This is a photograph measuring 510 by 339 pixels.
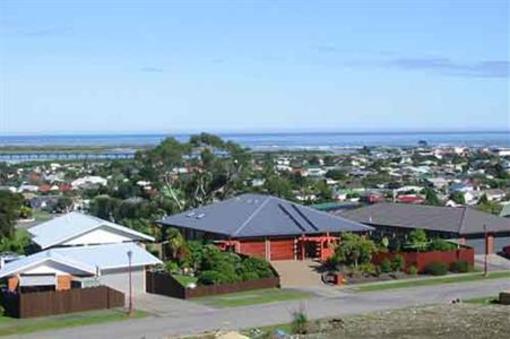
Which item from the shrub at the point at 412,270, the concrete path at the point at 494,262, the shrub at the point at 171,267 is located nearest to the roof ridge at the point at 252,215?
the shrub at the point at 171,267

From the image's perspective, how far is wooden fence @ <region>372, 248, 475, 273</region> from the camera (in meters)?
45.2

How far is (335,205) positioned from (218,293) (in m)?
31.4

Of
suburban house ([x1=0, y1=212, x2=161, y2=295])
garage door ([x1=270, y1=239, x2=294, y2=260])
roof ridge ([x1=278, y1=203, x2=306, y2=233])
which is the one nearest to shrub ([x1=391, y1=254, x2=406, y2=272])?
roof ridge ([x1=278, y1=203, x2=306, y2=233])

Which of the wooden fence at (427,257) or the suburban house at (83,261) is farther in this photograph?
the wooden fence at (427,257)

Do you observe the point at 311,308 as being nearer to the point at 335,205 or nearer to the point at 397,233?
the point at 397,233

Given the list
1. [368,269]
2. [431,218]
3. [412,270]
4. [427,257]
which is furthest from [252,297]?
[431,218]

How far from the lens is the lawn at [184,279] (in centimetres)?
4018

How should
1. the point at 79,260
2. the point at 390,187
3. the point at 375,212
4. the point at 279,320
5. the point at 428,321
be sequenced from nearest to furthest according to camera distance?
1. the point at 428,321
2. the point at 279,320
3. the point at 79,260
4. the point at 375,212
5. the point at 390,187

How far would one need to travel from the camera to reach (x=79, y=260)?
→ 39031mm

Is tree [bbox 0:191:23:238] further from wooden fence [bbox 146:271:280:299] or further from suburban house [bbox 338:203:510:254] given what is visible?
suburban house [bbox 338:203:510:254]

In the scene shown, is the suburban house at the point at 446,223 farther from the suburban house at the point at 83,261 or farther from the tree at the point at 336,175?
the tree at the point at 336,175

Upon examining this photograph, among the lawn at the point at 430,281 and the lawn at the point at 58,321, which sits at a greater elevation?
the lawn at the point at 58,321

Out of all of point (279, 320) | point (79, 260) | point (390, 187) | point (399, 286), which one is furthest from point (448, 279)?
point (390, 187)

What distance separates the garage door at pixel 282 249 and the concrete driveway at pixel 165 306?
10352 mm
